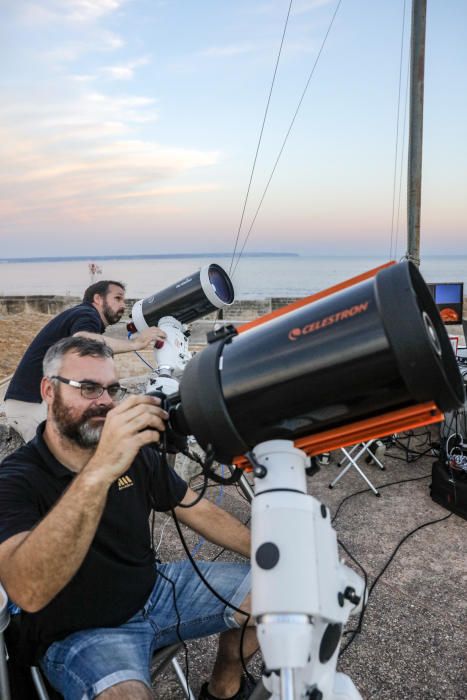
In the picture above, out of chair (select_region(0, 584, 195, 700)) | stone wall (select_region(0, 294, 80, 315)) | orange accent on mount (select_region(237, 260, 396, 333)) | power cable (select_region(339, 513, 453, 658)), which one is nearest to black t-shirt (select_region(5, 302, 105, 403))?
chair (select_region(0, 584, 195, 700))

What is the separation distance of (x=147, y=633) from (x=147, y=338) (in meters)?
1.70

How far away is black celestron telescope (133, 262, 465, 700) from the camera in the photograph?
0.85 metres

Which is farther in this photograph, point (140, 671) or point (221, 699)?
point (221, 699)

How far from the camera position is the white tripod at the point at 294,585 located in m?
0.82

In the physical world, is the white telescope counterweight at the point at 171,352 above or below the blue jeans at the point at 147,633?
above

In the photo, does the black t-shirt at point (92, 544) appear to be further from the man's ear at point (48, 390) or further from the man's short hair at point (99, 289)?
the man's short hair at point (99, 289)

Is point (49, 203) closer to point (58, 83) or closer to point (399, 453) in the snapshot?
point (58, 83)

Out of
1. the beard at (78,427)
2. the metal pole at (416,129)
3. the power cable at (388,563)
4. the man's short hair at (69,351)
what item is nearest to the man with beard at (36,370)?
the man's short hair at (69,351)

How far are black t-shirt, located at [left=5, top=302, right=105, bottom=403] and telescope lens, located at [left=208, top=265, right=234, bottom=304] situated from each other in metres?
0.90

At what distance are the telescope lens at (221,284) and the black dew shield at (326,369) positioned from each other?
2.03m

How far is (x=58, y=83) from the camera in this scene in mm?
8438

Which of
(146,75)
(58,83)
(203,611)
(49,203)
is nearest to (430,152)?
(146,75)

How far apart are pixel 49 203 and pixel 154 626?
23.3 m

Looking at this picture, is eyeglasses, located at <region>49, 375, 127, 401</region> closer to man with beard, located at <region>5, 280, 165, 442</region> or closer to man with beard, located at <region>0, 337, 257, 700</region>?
man with beard, located at <region>0, 337, 257, 700</region>
